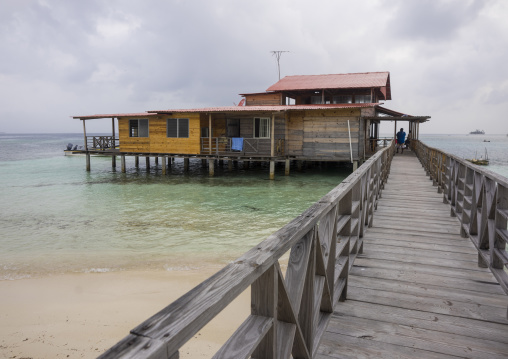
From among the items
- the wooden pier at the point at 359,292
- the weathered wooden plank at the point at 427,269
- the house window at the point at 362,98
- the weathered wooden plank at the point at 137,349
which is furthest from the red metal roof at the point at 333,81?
the weathered wooden plank at the point at 137,349

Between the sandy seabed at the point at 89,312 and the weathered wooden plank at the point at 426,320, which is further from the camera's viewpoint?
the sandy seabed at the point at 89,312

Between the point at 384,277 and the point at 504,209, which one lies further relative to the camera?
the point at 384,277

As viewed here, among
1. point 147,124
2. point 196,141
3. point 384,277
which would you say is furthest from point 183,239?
point 147,124

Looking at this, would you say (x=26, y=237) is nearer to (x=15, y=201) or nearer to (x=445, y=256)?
(x=15, y=201)

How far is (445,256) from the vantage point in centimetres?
492

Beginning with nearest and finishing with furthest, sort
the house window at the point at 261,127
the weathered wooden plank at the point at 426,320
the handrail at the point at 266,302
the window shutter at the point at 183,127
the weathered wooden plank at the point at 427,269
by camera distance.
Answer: the handrail at the point at 266,302
the weathered wooden plank at the point at 426,320
the weathered wooden plank at the point at 427,269
the house window at the point at 261,127
the window shutter at the point at 183,127

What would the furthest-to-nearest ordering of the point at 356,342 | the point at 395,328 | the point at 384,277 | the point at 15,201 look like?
1. the point at 15,201
2. the point at 384,277
3. the point at 395,328
4. the point at 356,342

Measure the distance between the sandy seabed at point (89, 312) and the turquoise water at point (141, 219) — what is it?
26.4 inches

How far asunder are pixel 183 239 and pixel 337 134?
13.8 m

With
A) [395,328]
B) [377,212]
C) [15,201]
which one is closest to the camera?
[395,328]

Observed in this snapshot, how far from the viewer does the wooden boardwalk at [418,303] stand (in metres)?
2.86

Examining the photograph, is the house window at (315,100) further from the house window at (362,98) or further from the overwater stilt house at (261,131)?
the house window at (362,98)

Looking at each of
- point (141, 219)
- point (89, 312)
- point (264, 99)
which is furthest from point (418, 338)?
point (264, 99)

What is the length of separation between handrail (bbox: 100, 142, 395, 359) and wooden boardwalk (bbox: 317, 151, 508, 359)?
379 mm
